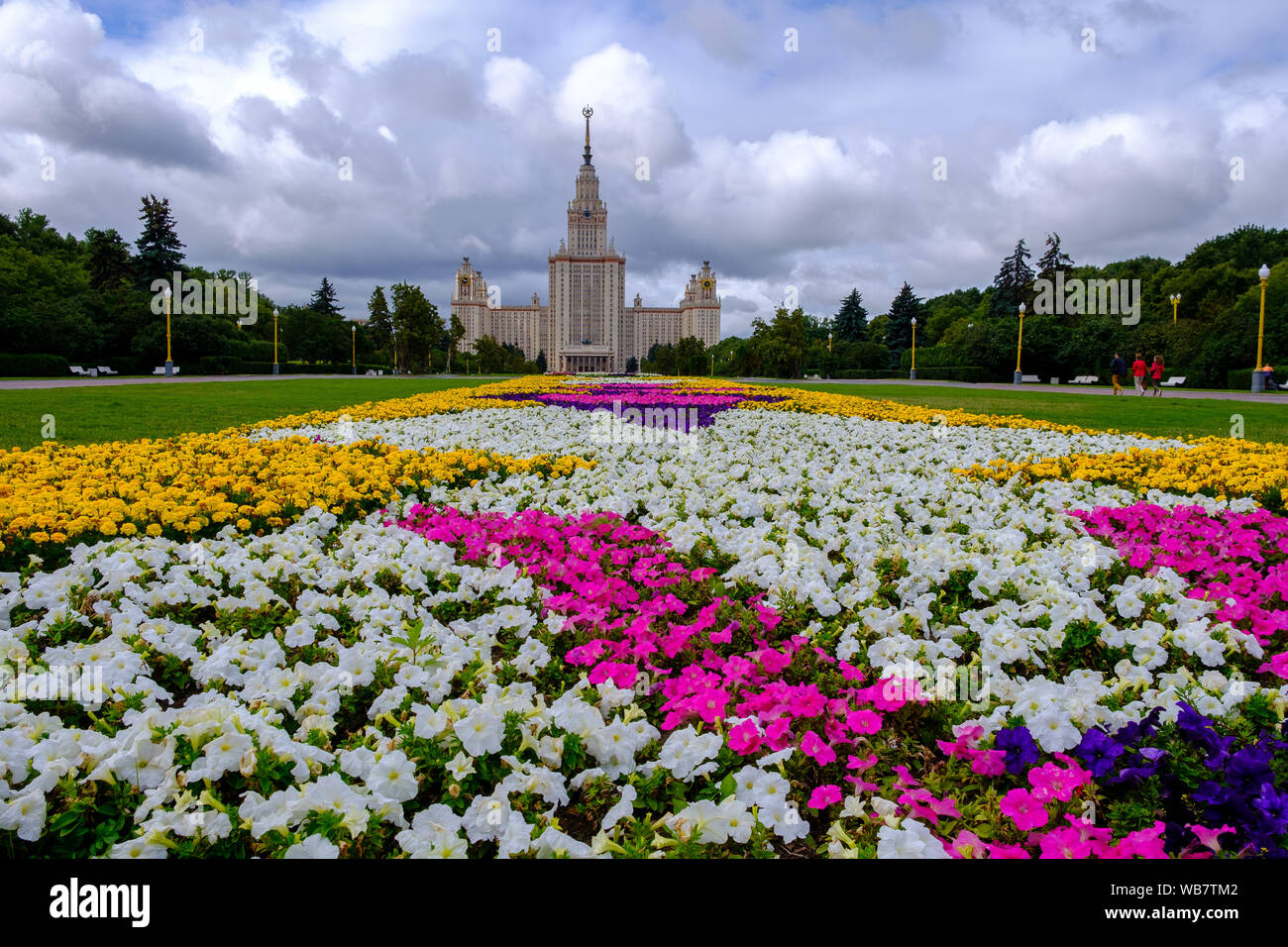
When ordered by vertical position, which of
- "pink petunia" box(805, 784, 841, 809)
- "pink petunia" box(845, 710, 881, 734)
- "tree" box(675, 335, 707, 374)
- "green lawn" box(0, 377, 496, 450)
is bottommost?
"pink petunia" box(805, 784, 841, 809)

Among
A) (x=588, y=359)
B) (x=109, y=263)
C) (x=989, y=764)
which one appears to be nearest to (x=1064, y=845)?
(x=989, y=764)

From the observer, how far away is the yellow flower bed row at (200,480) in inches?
140

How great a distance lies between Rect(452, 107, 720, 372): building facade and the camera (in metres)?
124

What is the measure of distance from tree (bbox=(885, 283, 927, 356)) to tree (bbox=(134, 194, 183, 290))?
49.4 metres

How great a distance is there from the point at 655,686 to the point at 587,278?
12885cm

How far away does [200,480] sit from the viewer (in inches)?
177

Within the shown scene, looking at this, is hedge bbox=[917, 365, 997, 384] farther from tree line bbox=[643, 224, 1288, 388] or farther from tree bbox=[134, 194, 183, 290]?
tree bbox=[134, 194, 183, 290]

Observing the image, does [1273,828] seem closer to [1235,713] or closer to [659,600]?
[1235,713]

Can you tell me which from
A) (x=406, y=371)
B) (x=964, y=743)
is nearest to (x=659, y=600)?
(x=964, y=743)

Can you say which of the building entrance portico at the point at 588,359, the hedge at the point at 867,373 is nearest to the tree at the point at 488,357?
the hedge at the point at 867,373

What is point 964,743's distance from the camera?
1873 millimetres

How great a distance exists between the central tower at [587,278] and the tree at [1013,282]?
75.0 metres

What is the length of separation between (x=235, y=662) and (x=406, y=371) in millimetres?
53639

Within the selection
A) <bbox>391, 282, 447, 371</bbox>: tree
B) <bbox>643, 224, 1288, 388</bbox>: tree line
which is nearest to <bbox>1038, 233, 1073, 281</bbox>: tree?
<bbox>643, 224, 1288, 388</bbox>: tree line
